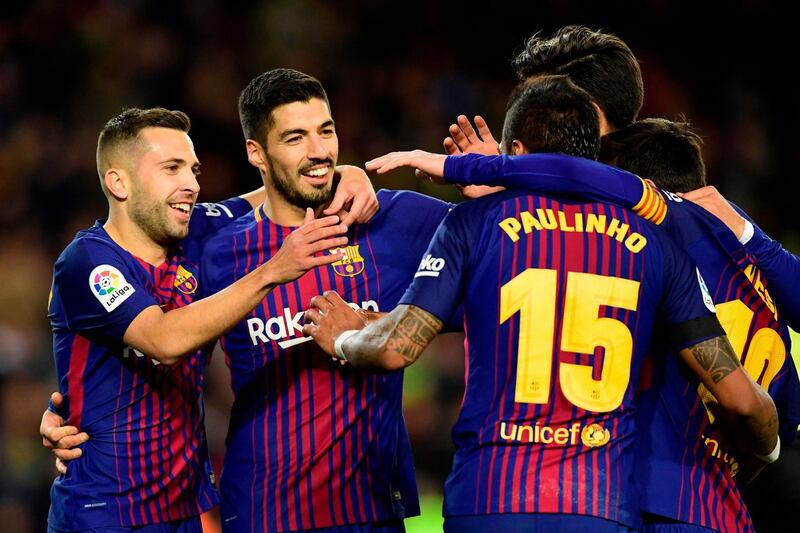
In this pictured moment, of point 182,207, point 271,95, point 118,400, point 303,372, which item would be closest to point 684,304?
point 303,372

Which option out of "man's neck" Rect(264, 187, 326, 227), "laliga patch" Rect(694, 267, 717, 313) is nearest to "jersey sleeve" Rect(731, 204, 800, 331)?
"laliga patch" Rect(694, 267, 717, 313)

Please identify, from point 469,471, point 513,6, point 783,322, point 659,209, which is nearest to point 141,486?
point 469,471

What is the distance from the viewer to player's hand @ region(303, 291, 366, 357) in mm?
3879

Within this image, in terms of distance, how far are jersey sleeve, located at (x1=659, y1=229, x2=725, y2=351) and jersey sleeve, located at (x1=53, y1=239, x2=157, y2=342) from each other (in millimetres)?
1865

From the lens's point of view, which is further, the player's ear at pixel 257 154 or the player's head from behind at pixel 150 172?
the player's ear at pixel 257 154

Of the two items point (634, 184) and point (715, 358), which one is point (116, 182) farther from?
point (715, 358)

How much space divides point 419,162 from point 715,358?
1.19 m

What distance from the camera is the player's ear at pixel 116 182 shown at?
442 centimetres

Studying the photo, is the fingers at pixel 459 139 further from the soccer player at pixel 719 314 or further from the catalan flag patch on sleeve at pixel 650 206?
the catalan flag patch on sleeve at pixel 650 206

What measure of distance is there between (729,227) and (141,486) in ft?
7.84

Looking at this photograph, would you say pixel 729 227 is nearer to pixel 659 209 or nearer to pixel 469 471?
pixel 659 209

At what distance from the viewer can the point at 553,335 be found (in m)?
3.39

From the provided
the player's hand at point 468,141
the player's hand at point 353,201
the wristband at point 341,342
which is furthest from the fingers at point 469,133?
the wristband at point 341,342

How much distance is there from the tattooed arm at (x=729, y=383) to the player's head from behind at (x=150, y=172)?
2076mm
